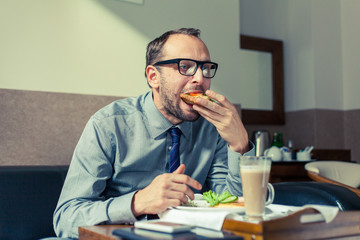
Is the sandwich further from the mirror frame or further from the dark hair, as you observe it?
the mirror frame

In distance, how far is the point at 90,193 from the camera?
4.29 feet

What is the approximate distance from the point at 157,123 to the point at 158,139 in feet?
0.20

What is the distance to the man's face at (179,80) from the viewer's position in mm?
1501

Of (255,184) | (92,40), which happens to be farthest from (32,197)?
(255,184)

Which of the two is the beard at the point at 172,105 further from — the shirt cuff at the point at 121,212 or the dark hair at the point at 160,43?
the shirt cuff at the point at 121,212

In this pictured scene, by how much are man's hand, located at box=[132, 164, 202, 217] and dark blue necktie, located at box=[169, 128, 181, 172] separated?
41cm

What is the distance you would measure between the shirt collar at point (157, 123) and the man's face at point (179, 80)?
0.11 feet

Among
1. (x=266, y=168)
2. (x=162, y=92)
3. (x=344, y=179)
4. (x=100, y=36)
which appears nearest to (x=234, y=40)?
(x=100, y=36)

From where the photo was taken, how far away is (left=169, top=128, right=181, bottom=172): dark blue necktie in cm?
151

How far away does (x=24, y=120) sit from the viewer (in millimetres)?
2076

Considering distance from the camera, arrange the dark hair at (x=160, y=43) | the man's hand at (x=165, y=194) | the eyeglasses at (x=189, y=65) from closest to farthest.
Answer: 1. the man's hand at (x=165, y=194)
2. the eyeglasses at (x=189, y=65)
3. the dark hair at (x=160, y=43)

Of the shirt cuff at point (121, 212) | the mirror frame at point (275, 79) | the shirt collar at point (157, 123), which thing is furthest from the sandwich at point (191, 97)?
the mirror frame at point (275, 79)

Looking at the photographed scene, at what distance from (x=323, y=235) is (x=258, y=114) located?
2942mm

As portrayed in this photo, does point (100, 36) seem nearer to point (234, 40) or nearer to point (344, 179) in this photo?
point (234, 40)
